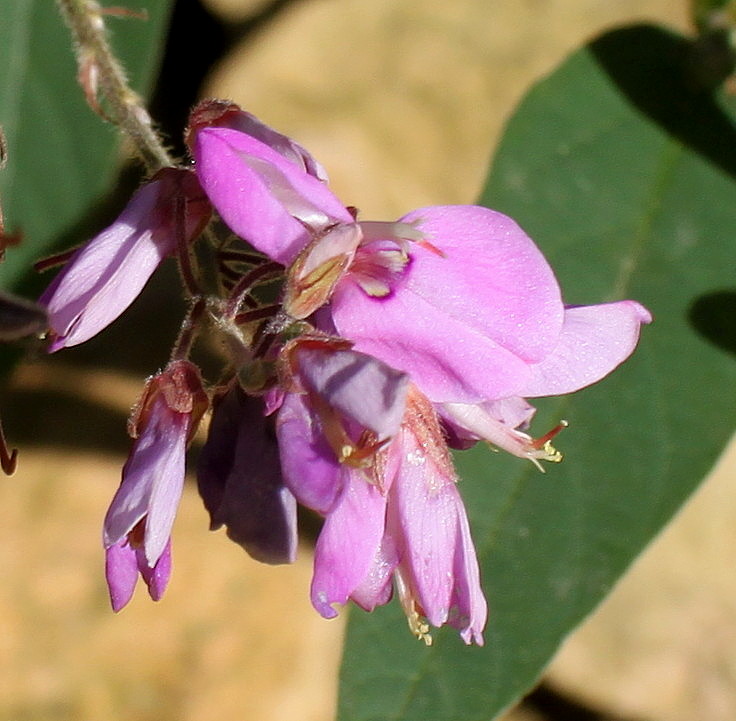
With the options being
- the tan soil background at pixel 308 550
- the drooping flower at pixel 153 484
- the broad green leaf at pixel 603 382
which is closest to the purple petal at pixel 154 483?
the drooping flower at pixel 153 484

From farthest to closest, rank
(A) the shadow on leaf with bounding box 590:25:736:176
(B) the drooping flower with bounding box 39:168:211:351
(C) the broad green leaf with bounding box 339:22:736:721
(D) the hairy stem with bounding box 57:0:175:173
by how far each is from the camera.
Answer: (A) the shadow on leaf with bounding box 590:25:736:176 < (C) the broad green leaf with bounding box 339:22:736:721 < (D) the hairy stem with bounding box 57:0:175:173 < (B) the drooping flower with bounding box 39:168:211:351

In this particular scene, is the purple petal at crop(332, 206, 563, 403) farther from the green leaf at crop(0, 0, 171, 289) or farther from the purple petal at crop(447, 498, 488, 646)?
the green leaf at crop(0, 0, 171, 289)

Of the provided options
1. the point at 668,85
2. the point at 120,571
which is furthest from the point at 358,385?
the point at 668,85

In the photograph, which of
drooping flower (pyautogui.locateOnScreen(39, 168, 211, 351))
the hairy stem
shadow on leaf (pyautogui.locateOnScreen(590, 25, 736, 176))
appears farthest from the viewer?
shadow on leaf (pyautogui.locateOnScreen(590, 25, 736, 176))

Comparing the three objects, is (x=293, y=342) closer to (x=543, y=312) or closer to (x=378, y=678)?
(x=543, y=312)

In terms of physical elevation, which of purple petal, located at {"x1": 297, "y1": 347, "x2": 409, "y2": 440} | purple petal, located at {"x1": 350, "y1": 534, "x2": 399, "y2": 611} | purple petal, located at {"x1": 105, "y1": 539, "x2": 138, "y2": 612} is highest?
purple petal, located at {"x1": 297, "y1": 347, "x2": 409, "y2": 440}

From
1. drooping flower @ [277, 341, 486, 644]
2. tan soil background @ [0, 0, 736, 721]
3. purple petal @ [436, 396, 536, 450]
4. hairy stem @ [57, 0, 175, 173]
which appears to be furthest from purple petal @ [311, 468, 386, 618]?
tan soil background @ [0, 0, 736, 721]

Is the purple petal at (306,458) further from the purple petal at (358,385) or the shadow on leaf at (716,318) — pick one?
the shadow on leaf at (716,318)

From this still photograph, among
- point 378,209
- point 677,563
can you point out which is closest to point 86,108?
point 378,209
